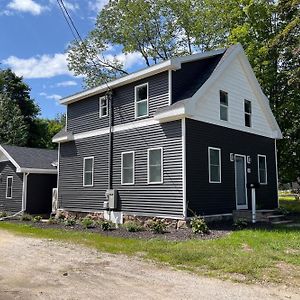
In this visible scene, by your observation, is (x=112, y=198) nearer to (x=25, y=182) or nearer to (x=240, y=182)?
(x=240, y=182)

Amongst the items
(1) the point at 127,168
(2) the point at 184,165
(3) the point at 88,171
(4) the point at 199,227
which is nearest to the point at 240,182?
(2) the point at 184,165

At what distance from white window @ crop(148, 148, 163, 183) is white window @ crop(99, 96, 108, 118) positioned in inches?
145

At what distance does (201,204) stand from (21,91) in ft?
115

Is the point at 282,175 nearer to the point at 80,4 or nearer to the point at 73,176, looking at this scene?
the point at 73,176

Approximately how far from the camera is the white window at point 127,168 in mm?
15234

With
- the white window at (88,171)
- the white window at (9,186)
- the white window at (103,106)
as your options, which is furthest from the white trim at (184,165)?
the white window at (9,186)

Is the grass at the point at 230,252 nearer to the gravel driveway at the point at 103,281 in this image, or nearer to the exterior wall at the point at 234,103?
the gravel driveway at the point at 103,281

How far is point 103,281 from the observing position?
20.8ft

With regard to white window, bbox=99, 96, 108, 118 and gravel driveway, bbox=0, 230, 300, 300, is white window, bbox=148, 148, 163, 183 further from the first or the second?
gravel driveway, bbox=0, 230, 300, 300

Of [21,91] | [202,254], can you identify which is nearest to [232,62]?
[202,254]

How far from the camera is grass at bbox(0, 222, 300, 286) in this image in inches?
272

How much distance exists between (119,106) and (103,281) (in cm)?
1068

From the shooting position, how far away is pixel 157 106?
14391 mm

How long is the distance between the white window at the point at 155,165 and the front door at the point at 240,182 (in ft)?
12.2
